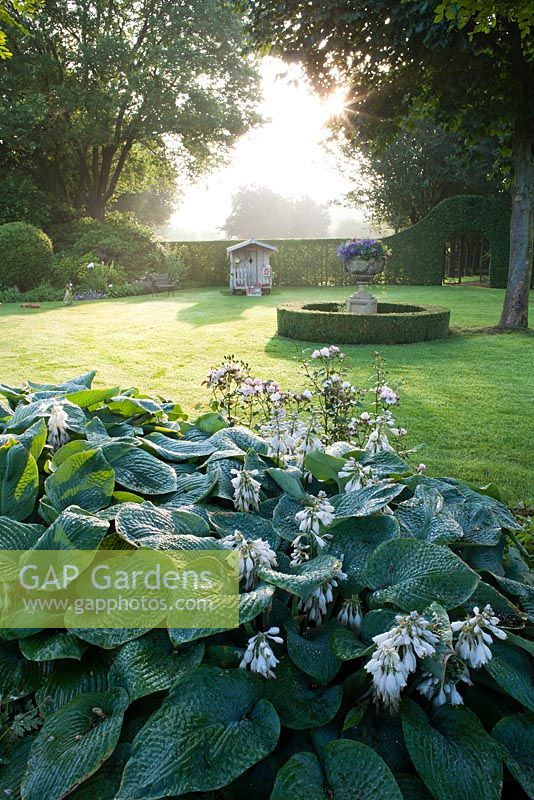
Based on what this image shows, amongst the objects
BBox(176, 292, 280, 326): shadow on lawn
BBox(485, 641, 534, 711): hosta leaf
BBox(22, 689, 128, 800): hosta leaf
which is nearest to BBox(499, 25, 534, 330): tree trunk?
BBox(176, 292, 280, 326): shadow on lawn

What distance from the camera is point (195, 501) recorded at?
1605mm

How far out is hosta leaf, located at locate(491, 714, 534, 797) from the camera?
99cm

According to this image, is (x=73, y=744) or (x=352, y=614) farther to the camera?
(x=352, y=614)

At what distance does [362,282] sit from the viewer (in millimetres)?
12117

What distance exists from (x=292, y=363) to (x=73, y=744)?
6905 mm

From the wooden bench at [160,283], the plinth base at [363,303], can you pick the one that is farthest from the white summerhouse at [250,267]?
the plinth base at [363,303]

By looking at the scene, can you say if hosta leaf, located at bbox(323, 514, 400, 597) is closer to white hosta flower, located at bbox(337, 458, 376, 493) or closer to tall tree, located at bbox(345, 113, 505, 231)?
white hosta flower, located at bbox(337, 458, 376, 493)

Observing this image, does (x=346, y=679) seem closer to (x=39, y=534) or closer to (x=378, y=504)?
(x=378, y=504)

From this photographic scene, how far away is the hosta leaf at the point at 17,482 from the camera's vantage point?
1539 mm

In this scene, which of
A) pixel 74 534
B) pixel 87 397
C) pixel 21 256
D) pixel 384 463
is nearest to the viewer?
pixel 74 534

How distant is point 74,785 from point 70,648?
25cm

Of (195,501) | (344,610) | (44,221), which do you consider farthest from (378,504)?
(44,221)

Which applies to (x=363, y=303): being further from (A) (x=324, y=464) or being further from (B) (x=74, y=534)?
(B) (x=74, y=534)

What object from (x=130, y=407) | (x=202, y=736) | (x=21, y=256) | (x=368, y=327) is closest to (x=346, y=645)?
(x=202, y=736)
